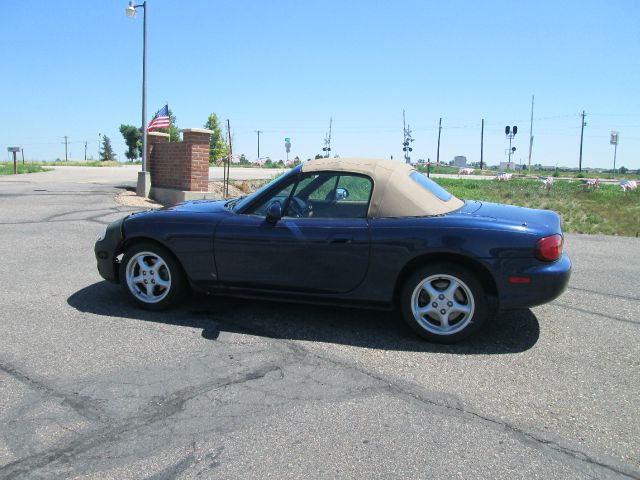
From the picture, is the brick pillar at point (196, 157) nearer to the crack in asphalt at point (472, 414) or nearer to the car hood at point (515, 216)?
the car hood at point (515, 216)

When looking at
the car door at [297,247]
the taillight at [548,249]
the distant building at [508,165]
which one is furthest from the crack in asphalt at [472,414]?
the distant building at [508,165]

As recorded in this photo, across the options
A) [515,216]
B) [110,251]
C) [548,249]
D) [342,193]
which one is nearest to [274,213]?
[342,193]

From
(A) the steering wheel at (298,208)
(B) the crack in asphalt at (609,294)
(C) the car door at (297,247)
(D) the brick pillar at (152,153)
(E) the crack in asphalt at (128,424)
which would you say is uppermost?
(D) the brick pillar at (152,153)

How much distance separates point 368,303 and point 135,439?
6.92 ft

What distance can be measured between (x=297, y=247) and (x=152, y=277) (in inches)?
56.1

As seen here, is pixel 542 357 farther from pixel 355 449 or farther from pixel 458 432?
pixel 355 449

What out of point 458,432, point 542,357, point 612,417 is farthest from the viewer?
point 542,357

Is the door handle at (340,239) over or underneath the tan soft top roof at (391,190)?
underneath

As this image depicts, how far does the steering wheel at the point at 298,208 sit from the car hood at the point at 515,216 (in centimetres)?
127

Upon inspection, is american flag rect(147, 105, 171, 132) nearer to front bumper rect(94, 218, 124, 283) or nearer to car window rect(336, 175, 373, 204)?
front bumper rect(94, 218, 124, 283)

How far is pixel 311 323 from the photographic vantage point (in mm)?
4609

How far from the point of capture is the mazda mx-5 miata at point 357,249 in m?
4.05

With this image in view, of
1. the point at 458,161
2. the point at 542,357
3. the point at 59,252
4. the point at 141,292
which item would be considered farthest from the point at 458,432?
the point at 458,161

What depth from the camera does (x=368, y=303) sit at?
4324 millimetres
